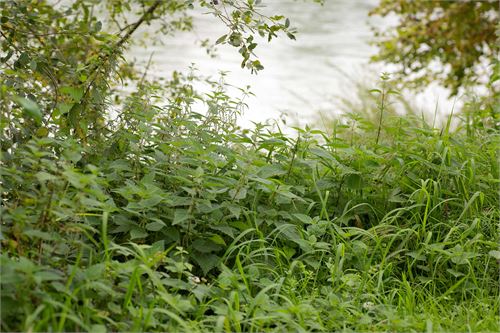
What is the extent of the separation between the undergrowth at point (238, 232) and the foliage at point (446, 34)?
3.06m

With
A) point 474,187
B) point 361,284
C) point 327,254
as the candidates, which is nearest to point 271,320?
point 361,284

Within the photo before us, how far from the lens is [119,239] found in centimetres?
284

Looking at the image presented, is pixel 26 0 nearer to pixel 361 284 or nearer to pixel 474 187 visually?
pixel 361 284

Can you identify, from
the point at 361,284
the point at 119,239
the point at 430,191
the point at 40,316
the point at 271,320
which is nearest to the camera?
the point at 40,316

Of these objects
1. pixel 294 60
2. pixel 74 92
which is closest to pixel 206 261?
pixel 74 92

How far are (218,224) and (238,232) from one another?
4.7 inches

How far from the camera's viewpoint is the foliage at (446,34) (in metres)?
6.53

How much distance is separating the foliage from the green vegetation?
3.14m

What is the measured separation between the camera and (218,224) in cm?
284

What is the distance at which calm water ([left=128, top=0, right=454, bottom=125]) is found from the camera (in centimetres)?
827

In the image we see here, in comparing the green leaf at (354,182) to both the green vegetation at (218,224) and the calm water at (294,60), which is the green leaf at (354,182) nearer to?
the green vegetation at (218,224)

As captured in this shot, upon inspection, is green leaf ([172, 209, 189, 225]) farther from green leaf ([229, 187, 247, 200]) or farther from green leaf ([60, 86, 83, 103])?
green leaf ([60, 86, 83, 103])

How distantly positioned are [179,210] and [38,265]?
67cm

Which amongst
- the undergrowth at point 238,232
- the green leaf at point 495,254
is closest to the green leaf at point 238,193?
the undergrowth at point 238,232
